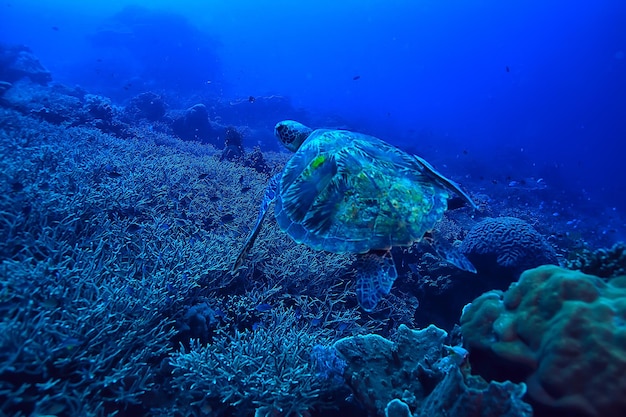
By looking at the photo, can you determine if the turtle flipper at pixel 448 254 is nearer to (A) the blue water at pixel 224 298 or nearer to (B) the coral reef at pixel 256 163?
(A) the blue water at pixel 224 298

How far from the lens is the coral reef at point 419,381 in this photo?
5.87 feet

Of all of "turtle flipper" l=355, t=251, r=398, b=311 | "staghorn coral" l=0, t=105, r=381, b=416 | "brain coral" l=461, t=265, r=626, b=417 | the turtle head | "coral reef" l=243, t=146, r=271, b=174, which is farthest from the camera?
"coral reef" l=243, t=146, r=271, b=174

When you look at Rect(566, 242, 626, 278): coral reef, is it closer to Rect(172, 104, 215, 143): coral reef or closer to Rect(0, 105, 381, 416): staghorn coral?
Rect(0, 105, 381, 416): staghorn coral

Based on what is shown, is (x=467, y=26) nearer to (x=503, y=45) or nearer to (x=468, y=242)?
(x=503, y=45)

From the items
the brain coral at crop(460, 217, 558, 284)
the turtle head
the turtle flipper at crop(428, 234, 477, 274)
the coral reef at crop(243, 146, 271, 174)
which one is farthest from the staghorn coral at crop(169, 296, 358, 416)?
the coral reef at crop(243, 146, 271, 174)

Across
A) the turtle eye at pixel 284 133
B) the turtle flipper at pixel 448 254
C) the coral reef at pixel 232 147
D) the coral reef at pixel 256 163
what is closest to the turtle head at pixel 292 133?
the turtle eye at pixel 284 133

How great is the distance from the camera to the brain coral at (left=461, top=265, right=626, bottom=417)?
1.66 metres

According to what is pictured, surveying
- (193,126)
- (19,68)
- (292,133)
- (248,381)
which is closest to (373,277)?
(248,381)

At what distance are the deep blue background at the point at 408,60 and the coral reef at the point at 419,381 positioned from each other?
111 ft

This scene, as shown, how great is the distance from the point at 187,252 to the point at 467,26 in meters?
161

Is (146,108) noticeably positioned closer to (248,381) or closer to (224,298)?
(224,298)

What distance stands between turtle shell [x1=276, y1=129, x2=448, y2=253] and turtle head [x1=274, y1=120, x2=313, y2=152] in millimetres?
1070

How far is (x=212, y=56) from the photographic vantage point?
151 feet

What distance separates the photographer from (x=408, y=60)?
439 feet
